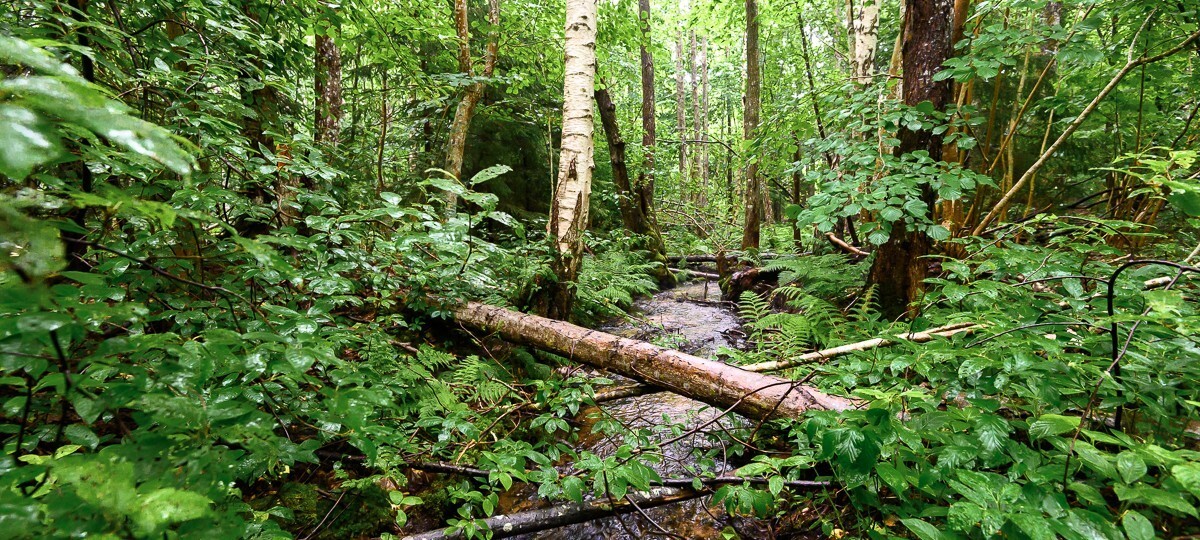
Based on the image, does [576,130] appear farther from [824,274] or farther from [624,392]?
[824,274]

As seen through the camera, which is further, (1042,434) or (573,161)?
(573,161)

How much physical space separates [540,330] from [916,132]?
11.5ft

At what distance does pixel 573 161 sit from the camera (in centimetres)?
435

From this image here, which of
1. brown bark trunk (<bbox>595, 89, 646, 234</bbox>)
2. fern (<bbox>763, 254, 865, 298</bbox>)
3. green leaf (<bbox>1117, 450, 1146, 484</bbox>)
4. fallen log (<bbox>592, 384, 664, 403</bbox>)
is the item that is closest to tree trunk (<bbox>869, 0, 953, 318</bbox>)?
fern (<bbox>763, 254, 865, 298</bbox>)

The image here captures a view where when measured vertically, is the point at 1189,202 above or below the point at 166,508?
above

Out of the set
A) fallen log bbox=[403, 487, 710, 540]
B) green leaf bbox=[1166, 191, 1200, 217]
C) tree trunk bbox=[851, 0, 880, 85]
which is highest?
tree trunk bbox=[851, 0, 880, 85]

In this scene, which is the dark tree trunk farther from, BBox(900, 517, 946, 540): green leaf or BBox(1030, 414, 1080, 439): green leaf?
BBox(1030, 414, 1080, 439): green leaf

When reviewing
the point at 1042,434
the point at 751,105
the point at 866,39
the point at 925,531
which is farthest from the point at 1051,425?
the point at 751,105

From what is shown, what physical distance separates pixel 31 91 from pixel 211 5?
103 inches


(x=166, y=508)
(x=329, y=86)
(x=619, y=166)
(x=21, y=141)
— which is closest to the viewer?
(x=21, y=141)


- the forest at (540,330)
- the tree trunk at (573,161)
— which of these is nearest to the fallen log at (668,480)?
the forest at (540,330)

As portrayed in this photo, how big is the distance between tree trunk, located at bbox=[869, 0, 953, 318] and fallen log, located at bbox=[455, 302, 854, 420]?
173 centimetres

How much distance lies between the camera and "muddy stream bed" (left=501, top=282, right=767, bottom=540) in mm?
2342

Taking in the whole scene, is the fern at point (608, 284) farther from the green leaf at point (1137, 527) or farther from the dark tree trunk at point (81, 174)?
the green leaf at point (1137, 527)
